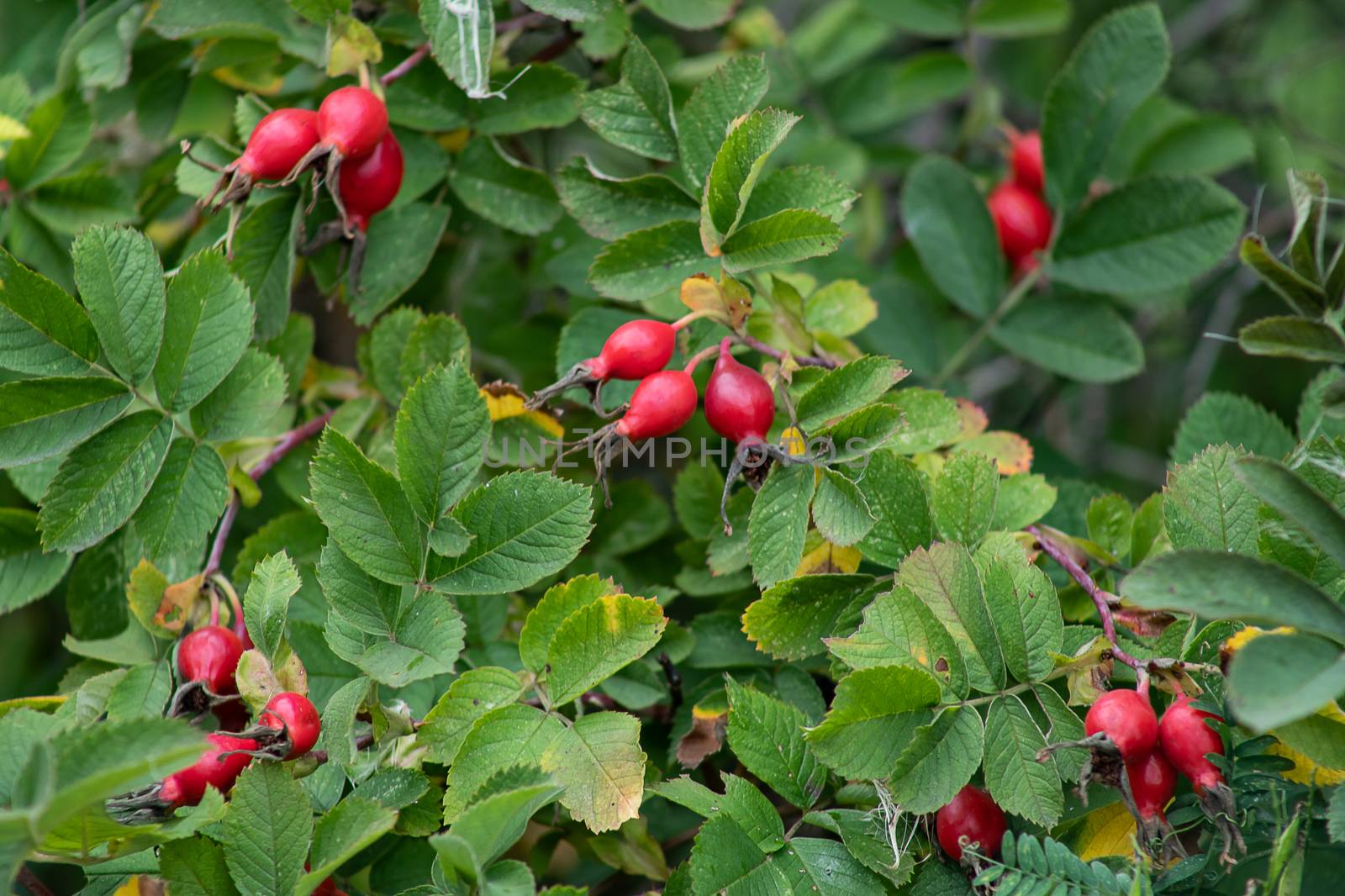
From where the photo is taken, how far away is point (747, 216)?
1266mm

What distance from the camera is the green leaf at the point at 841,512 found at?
1.07m

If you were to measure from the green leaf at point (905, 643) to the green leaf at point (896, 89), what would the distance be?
1.37 metres

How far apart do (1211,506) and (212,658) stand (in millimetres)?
1041

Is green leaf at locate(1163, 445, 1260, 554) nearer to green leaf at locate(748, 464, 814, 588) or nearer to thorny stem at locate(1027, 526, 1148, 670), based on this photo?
thorny stem at locate(1027, 526, 1148, 670)

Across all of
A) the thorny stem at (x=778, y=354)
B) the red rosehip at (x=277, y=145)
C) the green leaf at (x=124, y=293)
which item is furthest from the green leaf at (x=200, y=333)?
the thorny stem at (x=778, y=354)

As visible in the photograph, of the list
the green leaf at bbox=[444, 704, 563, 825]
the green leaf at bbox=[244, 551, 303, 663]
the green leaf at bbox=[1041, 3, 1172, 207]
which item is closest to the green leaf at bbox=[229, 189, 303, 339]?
the green leaf at bbox=[244, 551, 303, 663]

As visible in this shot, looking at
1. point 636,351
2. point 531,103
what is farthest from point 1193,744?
point 531,103

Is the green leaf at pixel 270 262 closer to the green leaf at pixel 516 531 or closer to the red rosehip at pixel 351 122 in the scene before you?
the red rosehip at pixel 351 122

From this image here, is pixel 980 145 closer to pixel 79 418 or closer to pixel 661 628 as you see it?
pixel 661 628

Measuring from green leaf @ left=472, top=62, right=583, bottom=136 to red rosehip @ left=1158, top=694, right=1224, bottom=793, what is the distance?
40.3 inches

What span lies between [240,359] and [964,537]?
85cm

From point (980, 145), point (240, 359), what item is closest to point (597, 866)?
point (240, 359)

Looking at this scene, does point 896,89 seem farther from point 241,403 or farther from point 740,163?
point 241,403

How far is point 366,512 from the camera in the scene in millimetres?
1078
